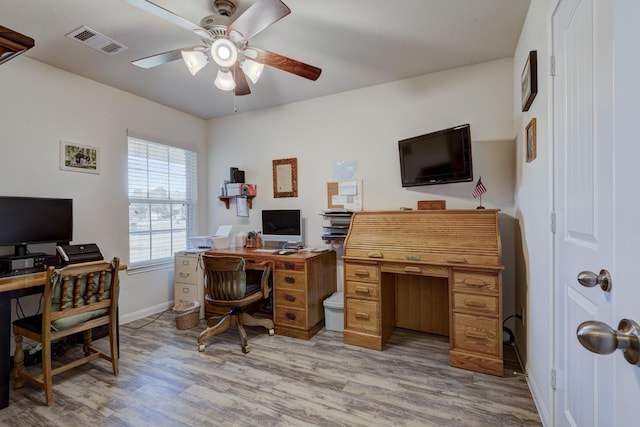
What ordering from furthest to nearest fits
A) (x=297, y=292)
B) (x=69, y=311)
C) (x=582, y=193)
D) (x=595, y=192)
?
(x=297, y=292) → (x=69, y=311) → (x=582, y=193) → (x=595, y=192)

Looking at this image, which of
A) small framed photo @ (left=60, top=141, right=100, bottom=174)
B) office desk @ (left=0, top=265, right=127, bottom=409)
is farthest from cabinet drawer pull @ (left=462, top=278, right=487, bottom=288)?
small framed photo @ (left=60, top=141, right=100, bottom=174)

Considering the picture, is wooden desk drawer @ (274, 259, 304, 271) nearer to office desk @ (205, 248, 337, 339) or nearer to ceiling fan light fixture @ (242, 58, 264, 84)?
office desk @ (205, 248, 337, 339)

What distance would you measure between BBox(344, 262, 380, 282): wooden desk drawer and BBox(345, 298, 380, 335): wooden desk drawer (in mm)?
203

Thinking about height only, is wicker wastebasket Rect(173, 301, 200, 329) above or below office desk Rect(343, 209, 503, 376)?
below

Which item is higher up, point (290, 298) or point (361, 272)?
point (361, 272)

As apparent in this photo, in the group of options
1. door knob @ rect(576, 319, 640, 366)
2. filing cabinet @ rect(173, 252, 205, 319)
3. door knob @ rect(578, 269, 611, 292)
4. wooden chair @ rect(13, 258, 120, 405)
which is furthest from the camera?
filing cabinet @ rect(173, 252, 205, 319)

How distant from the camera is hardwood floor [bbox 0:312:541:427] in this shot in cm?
180

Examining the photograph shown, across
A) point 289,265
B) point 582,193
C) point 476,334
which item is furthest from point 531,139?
point 289,265

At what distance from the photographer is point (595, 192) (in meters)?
0.96

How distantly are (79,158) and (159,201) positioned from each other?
0.96m

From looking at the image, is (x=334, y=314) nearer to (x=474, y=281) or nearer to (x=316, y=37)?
(x=474, y=281)

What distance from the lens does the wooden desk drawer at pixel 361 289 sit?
105 inches

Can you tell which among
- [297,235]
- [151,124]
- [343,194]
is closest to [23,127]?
[151,124]

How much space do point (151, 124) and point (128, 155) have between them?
0.49m
